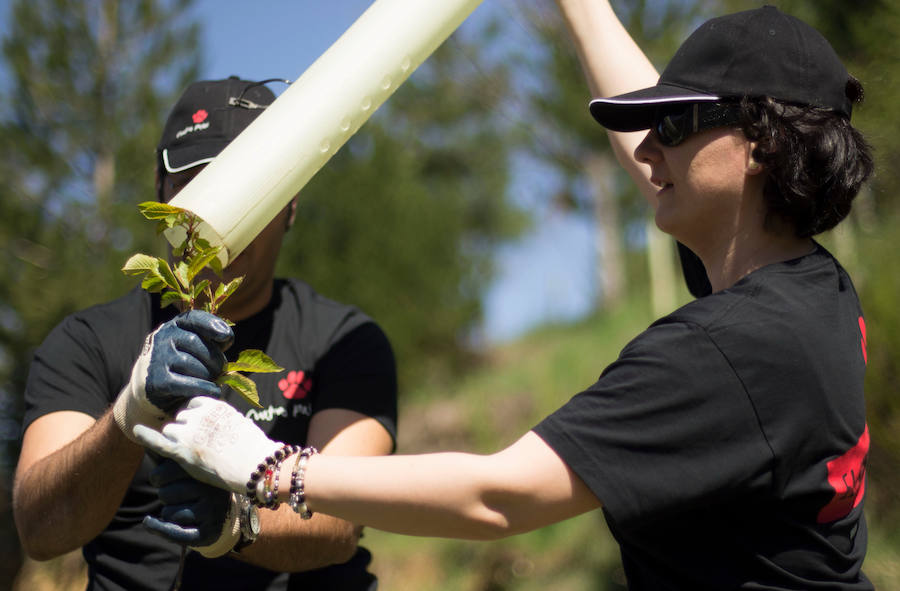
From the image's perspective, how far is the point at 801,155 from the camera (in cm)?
179

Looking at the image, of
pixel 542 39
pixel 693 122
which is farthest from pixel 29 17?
pixel 693 122

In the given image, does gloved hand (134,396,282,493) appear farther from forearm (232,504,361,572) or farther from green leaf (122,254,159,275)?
forearm (232,504,361,572)

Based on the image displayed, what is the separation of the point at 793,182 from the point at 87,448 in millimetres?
1843

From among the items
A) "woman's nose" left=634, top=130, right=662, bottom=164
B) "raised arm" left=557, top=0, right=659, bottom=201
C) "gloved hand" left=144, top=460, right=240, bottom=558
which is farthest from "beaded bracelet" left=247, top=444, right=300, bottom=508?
"raised arm" left=557, top=0, right=659, bottom=201

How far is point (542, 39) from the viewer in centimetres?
1419

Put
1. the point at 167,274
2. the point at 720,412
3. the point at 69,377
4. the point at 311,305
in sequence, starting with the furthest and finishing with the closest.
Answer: the point at 311,305, the point at 69,377, the point at 167,274, the point at 720,412

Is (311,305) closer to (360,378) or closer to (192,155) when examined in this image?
(360,378)

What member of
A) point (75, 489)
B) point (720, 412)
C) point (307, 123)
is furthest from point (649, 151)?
point (75, 489)

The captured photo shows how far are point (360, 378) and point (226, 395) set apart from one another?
42 cm

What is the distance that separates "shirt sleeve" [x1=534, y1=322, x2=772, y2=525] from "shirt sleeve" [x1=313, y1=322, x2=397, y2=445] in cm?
111

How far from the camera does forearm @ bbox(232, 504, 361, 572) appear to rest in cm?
220

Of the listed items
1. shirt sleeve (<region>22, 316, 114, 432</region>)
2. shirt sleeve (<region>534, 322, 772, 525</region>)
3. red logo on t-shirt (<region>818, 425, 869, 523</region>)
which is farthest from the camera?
shirt sleeve (<region>22, 316, 114, 432</region>)

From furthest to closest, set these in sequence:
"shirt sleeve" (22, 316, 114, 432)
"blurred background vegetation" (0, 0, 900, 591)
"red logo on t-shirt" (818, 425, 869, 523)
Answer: "blurred background vegetation" (0, 0, 900, 591), "shirt sleeve" (22, 316, 114, 432), "red logo on t-shirt" (818, 425, 869, 523)

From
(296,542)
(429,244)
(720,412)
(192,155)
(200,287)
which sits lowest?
(429,244)
